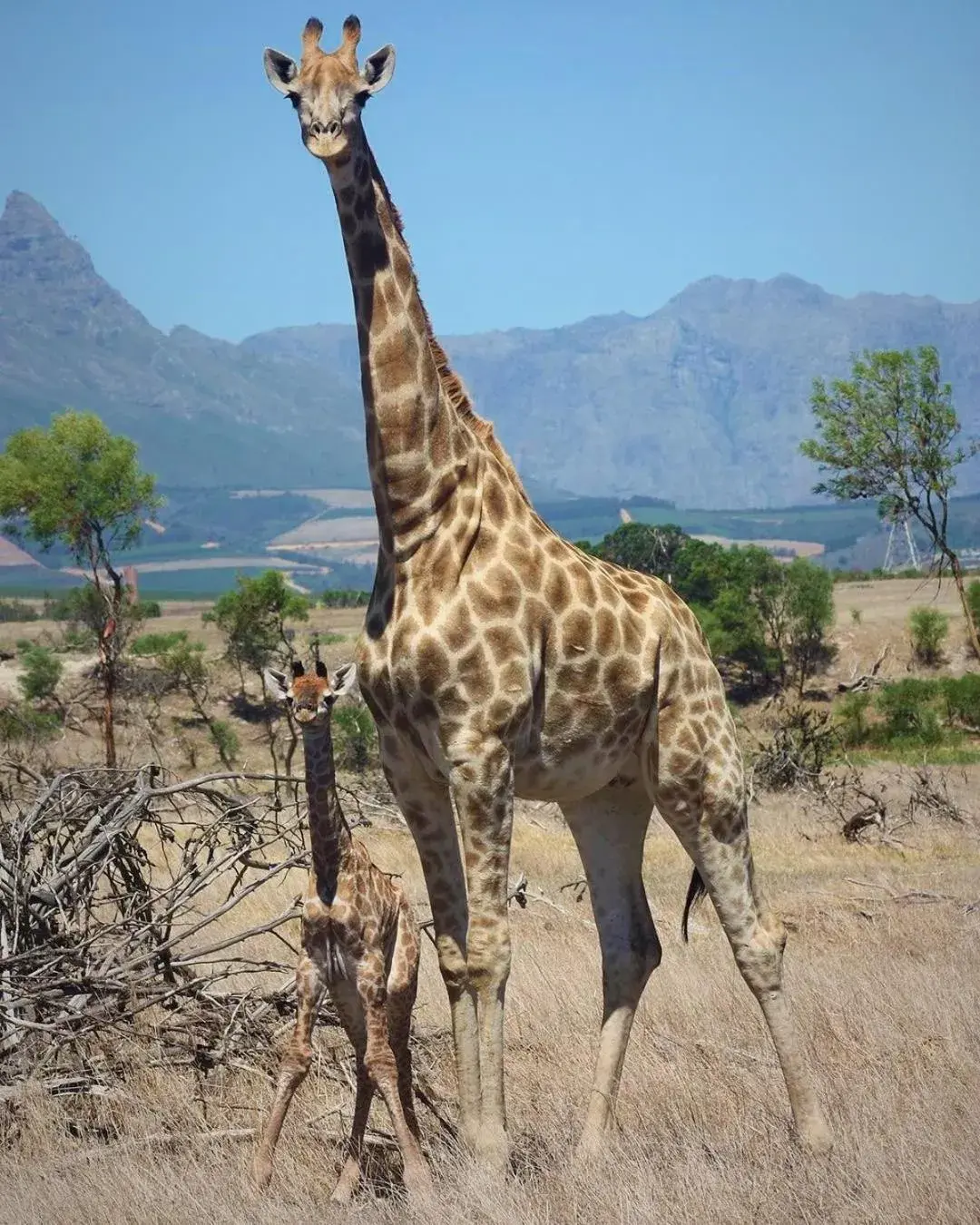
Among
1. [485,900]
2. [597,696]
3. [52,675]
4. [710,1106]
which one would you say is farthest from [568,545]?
[52,675]

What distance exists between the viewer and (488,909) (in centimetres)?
584

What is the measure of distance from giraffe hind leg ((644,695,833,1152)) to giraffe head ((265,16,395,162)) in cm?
286

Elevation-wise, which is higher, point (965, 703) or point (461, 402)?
point (461, 402)

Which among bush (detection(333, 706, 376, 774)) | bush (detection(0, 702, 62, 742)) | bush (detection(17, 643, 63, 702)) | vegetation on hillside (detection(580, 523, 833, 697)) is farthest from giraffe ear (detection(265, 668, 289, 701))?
vegetation on hillside (detection(580, 523, 833, 697))

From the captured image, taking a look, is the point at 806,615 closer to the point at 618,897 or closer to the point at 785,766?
the point at 785,766

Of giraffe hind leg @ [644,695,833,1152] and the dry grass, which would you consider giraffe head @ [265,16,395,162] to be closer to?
giraffe hind leg @ [644,695,833,1152]

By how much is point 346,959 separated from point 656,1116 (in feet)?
6.81

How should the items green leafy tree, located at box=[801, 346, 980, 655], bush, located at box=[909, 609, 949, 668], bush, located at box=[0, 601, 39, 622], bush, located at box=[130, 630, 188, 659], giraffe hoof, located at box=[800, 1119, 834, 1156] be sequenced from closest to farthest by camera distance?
giraffe hoof, located at box=[800, 1119, 834, 1156] < green leafy tree, located at box=[801, 346, 980, 655] < bush, located at box=[909, 609, 949, 668] < bush, located at box=[130, 630, 188, 659] < bush, located at box=[0, 601, 39, 622]

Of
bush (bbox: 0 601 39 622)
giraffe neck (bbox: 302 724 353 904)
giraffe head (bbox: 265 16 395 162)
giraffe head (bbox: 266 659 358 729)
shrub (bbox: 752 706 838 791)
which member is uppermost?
giraffe head (bbox: 265 16 395 162)

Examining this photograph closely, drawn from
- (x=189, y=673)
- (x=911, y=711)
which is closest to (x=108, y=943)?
(x=911, y=711)

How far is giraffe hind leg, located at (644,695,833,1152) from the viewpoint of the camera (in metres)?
6.65

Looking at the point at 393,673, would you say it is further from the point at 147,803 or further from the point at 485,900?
the point at 147,803

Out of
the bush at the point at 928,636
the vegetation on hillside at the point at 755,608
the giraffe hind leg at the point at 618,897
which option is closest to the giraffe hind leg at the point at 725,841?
the giraffe hind leg at the point at 618,897

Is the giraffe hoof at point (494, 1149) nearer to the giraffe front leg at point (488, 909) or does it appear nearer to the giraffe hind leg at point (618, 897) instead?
the giraffe front leg at point (488, 909)
